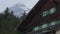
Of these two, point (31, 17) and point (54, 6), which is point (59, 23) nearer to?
point (54, 6)

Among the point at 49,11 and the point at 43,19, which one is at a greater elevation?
the point at 49,11

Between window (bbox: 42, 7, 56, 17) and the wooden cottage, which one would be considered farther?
window (bbox: 42, 7, 56, 17)

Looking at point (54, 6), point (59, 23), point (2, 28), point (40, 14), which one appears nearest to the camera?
point (59, 23)

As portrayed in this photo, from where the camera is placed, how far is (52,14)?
53.4ft

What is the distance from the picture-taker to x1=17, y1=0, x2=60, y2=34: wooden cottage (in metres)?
15.8

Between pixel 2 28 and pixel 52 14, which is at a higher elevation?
pixel 2 28

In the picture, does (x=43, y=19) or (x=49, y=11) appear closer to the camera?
(x=49, y=11)

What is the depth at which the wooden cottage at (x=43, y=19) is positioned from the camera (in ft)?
51.8

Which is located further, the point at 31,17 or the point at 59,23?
the point at 31,17

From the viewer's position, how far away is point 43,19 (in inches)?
677

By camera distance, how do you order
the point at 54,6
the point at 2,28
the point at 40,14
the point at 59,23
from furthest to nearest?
the point at 2,28 → the point at 40,14 → the point at 54,6 → the point at 59,23

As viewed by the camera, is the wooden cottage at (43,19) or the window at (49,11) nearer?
the wooden cottage at (43,19)

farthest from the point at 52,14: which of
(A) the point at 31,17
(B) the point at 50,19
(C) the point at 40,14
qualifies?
(A) the point at 31,17

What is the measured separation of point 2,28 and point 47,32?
A: 29.4 metres
